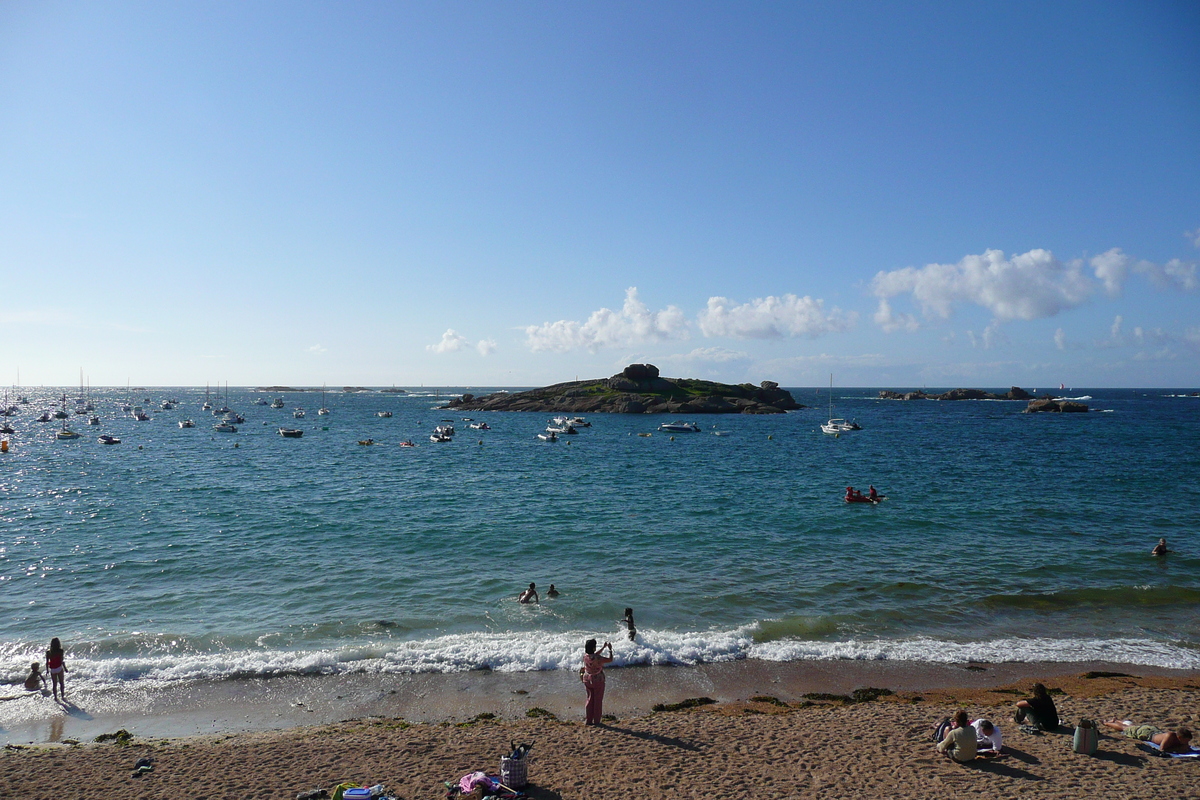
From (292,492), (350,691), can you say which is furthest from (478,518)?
(350,691)

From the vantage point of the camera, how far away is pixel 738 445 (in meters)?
78.2

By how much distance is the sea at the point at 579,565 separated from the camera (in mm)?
18406

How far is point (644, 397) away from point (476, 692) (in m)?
128

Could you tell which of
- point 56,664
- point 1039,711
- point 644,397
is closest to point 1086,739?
point 1039,711

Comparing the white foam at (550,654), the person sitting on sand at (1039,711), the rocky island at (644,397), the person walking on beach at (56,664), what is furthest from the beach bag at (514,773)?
the rocky island at (644,397)

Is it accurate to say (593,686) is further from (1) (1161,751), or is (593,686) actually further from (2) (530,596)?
(1) (1161,751)

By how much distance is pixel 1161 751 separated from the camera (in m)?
11.8

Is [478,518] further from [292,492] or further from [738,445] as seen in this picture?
[738,445]

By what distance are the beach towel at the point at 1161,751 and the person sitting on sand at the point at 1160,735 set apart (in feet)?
0.13

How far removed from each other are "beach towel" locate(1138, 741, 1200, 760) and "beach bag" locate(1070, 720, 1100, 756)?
2.83 ft

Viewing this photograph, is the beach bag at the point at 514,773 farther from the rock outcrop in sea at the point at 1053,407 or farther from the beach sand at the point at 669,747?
the rock outcrop in sea at the point at 1053,407

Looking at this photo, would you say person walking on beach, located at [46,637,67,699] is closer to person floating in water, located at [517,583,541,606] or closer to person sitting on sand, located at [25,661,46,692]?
person sitting on sand, located at [25,661,46,692]

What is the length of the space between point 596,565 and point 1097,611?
1805 cm

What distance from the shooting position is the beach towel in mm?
11609
